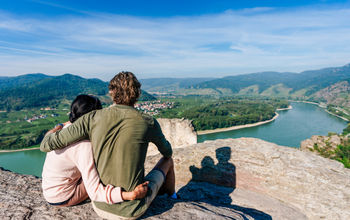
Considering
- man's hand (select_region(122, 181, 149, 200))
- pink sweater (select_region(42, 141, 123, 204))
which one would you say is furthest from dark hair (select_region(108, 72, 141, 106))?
man's hand (select_region(122, 181, 149, 200))

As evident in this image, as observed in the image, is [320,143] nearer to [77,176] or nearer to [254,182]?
[254,182]

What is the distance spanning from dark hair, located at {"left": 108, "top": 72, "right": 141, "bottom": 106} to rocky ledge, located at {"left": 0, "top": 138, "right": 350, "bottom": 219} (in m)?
1.63

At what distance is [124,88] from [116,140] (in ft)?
1.67

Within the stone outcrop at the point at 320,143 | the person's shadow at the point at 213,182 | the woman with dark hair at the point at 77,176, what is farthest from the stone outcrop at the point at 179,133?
the stone outcrop at the point at 320,143

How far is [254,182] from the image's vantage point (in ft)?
18.6

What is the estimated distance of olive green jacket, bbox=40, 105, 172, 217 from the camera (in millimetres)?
1879

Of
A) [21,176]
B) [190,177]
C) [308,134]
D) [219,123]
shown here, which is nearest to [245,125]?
[219,123]

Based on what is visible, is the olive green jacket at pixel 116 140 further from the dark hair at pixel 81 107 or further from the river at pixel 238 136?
the river at pixel 238 136

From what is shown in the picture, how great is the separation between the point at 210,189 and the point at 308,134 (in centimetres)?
4906

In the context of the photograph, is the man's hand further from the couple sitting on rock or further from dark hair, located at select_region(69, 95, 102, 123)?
dark hair, located at select_region(69, 95, 102, 123)

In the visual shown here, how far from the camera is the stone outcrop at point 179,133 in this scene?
1109 centimetres

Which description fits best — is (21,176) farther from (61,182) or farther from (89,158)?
(89,158)

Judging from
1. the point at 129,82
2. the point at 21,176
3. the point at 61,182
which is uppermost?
the point at 129,82

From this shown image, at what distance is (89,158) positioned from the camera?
1.95 meters
